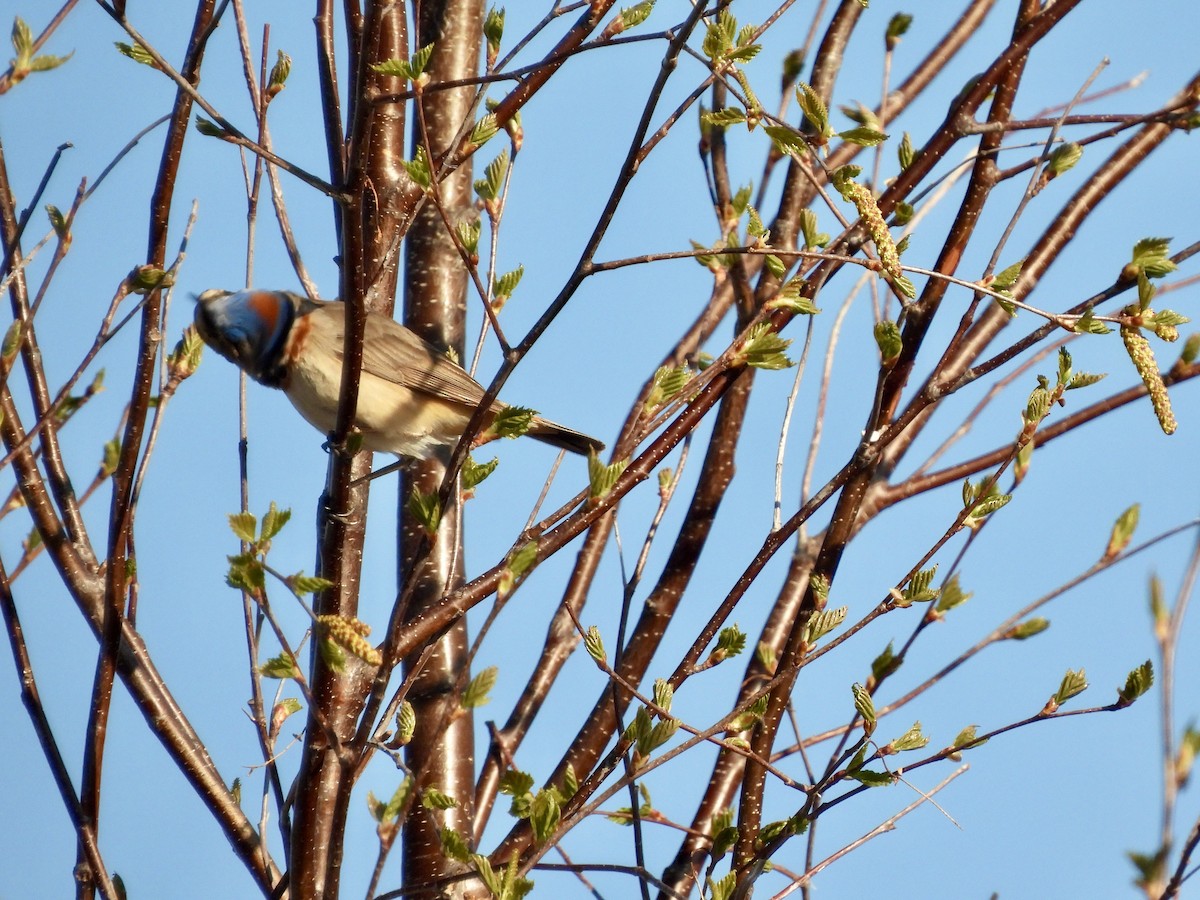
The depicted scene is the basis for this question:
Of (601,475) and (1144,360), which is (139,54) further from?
(1144,360)

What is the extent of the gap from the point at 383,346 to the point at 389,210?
82 cm

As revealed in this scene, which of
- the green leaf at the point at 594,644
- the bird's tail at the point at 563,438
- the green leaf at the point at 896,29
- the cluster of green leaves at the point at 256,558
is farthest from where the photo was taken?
the bird's tail at the point at 563,438

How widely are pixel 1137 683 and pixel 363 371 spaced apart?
134 inches

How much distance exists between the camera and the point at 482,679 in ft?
9.03

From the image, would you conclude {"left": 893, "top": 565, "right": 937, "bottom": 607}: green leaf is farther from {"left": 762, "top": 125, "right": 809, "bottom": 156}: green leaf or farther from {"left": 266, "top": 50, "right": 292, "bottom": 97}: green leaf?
{"left": 266, "top": 50, "right": 292, "bottom": 97}: green leaf

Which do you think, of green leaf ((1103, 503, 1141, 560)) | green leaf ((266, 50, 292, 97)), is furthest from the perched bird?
green leaf ((1103, 503, 1141, 560))

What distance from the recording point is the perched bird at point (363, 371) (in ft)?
17.3

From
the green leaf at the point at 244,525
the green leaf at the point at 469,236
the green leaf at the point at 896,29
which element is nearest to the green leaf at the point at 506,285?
the green leaf at the point at 469,236

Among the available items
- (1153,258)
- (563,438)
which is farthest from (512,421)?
(563,438)

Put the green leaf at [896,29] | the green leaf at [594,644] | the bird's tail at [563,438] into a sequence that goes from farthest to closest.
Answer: the bird's tail at [563,438], the green leaf at [896,29], the green leaf at [594,644]

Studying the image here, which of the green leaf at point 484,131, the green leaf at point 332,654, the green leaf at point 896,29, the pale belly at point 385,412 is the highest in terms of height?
the green leaf at point 896,29

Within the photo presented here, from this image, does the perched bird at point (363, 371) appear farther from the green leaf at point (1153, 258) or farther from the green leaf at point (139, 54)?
the green leaf at point (1153, 258)

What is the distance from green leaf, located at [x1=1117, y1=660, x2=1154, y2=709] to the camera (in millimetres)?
2824

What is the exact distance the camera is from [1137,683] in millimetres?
2834
